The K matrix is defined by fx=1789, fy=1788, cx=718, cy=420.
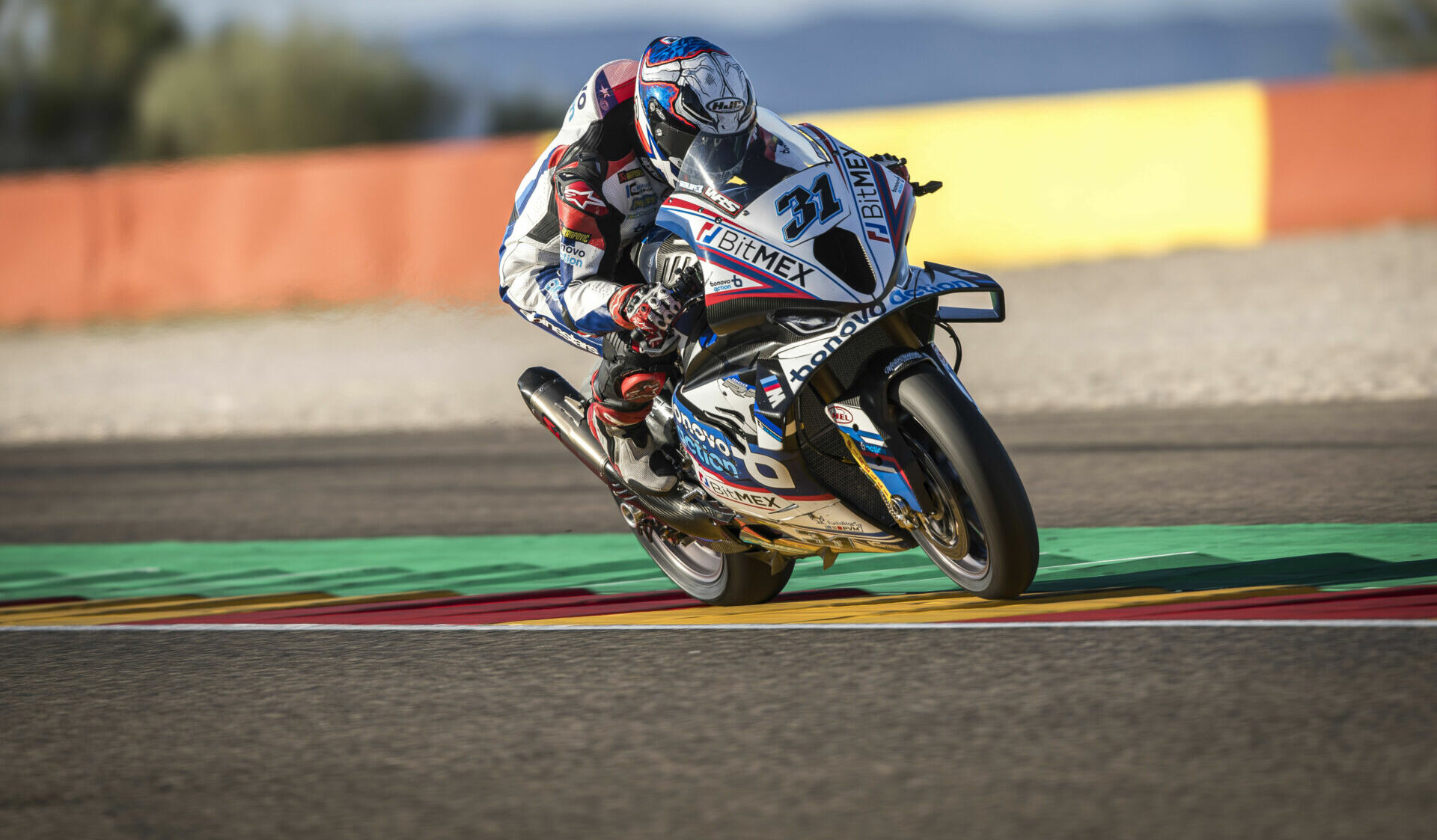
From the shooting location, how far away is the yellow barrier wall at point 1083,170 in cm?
1736

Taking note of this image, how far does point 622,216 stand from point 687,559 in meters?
1.25

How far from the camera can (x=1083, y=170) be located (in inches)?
706

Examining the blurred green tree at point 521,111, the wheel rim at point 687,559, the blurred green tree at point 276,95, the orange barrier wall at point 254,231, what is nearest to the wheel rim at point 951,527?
the wheel rim at point 687,559

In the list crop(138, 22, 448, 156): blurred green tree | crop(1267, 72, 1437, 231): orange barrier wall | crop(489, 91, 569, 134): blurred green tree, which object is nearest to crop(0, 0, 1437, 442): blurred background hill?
crop(1267, 72, 1437, 231): orange barrier wall

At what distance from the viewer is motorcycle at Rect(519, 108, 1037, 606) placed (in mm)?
4758

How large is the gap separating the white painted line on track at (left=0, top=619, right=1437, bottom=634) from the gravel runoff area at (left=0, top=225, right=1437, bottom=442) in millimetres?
6459

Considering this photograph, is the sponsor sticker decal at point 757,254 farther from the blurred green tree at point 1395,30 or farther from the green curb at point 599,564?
the blurred green tree at point 1395,30

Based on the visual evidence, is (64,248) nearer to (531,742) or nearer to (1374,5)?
(531,742)

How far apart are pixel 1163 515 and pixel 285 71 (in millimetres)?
36260

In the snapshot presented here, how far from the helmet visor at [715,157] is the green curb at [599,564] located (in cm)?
157

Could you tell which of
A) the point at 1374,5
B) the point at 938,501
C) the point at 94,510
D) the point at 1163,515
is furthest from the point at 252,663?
the point at 1374,5

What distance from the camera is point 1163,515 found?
7348mm

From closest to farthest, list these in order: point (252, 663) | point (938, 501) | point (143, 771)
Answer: point (143, 771), point (938, 501), point (252, 663)

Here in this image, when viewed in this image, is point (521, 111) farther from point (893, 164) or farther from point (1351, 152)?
point (893, 164)
